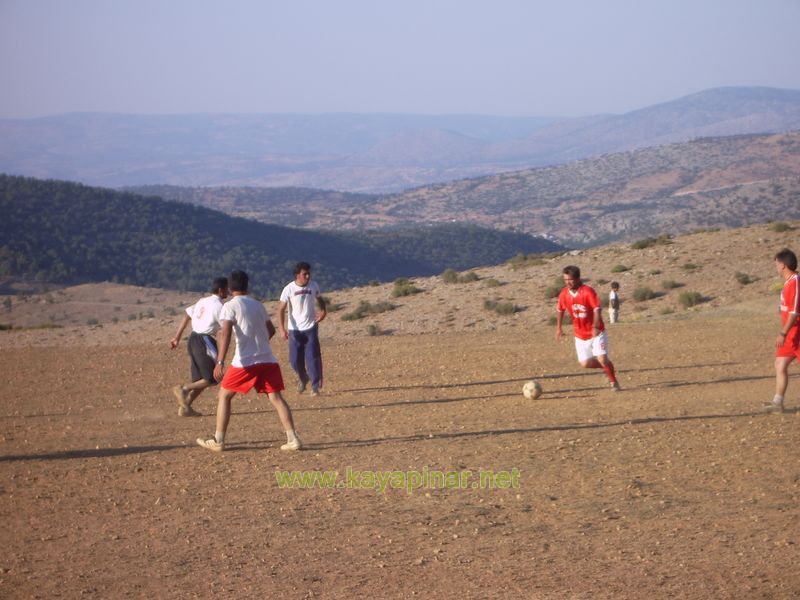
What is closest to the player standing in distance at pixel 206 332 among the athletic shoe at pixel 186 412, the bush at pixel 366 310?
the athletic shoe at pixel 186 412

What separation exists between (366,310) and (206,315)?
57.9ft

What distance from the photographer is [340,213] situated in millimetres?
125875

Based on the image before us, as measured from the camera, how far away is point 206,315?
11.4 m

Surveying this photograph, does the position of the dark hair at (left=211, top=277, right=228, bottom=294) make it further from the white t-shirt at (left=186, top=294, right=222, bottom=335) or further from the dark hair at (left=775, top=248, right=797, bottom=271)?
the dark hair at (left=775, top=248, right=797, bottom=271)

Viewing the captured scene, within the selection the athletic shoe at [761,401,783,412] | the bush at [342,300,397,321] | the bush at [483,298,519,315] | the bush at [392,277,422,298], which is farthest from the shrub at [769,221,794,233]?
the athletic shoe at [761,401,783,412]

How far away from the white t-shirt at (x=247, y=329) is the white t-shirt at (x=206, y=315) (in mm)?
2024

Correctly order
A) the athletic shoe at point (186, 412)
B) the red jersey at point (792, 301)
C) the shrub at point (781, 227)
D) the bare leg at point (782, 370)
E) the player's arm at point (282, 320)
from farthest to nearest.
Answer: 1. the shrub at point (781, 227)
2. the player's arm at point (282, 320)
3. the athletic shoe at point (186, 412)
4. the bare leg at point (782, 370)
5. the red jersey at point (792, 301)

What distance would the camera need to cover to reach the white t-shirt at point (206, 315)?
11375 mm

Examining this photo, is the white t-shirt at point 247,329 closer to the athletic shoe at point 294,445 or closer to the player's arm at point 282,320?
the athletic shoe at point 294,445

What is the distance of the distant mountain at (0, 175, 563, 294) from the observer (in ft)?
197

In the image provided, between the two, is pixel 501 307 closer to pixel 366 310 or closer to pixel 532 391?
pixel 366 310

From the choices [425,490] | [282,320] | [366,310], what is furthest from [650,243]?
[425,490]

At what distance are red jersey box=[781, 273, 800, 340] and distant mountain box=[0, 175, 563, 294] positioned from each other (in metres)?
47.7

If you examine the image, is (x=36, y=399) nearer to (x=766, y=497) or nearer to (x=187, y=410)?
(x=187, y=410)
